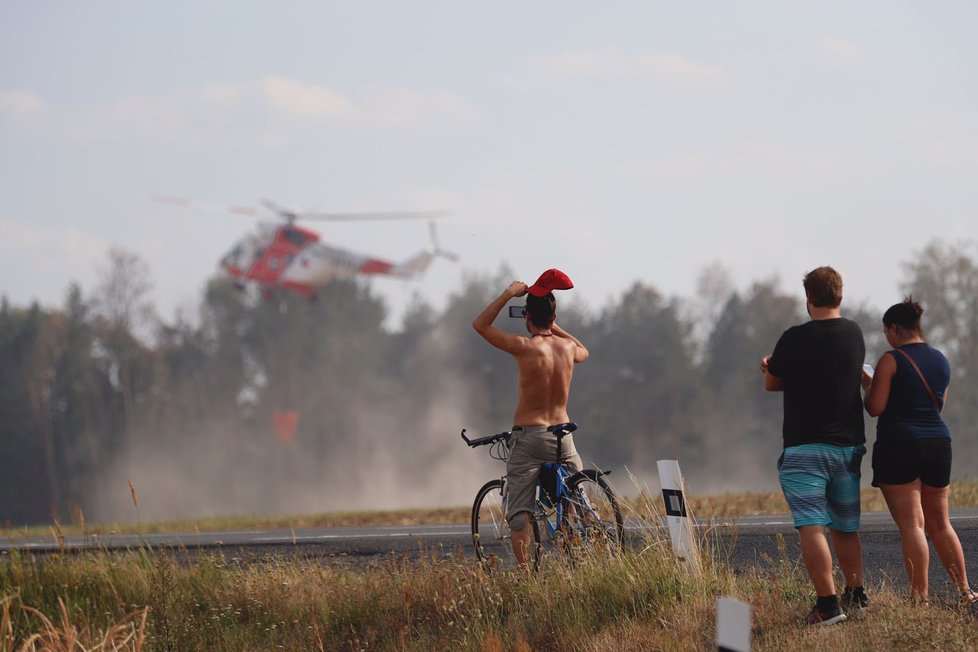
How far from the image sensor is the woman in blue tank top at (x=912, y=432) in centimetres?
655

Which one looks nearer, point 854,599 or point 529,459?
point 854,599

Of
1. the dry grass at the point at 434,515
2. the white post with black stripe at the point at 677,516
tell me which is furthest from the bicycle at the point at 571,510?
the dry grass at the point at 434,515

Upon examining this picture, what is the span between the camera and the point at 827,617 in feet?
20.9

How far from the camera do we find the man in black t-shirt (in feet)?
21.0

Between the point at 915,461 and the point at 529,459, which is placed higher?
the point at 529,459

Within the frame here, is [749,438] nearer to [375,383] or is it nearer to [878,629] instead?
[375,383]

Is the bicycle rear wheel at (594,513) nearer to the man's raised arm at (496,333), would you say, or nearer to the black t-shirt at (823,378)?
the man's raised arm at (496,333)

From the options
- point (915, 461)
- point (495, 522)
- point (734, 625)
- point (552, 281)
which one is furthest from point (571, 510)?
point (734, 625)

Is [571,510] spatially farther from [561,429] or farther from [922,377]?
[922,377]

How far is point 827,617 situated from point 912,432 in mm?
1127

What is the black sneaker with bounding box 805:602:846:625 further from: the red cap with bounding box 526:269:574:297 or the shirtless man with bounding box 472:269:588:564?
the red cap with bounding box 526:269:574:297

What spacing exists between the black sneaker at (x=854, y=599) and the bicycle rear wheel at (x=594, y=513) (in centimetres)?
159

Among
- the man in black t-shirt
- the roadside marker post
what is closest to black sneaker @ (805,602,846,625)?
the man in black t-shirt

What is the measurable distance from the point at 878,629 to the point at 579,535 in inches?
88.1
